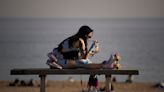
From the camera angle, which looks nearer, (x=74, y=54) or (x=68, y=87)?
(x=74, y=54)

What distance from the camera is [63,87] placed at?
545 inches

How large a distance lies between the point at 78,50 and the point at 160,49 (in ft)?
87.9

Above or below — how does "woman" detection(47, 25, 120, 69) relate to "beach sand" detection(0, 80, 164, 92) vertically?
above

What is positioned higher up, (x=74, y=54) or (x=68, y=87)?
(x=74, y=54)

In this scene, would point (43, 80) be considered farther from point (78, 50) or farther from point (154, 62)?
point (154, 62)

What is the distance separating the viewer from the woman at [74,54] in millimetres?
8797

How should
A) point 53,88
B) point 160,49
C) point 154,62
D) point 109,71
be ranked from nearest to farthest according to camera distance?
point 109,71 → point 53,88 → point 154,62 → point 160,49

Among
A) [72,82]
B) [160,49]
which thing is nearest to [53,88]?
[72,82]

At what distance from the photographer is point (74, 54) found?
8.86 metres

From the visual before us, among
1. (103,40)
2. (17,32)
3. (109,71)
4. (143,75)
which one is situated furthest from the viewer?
(17,32)

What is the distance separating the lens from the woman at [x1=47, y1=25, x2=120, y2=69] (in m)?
8.80

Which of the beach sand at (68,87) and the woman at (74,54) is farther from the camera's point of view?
the beach sand at (68,87)

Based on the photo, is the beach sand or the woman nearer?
the woman

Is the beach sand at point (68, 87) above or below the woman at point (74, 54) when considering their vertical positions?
below
